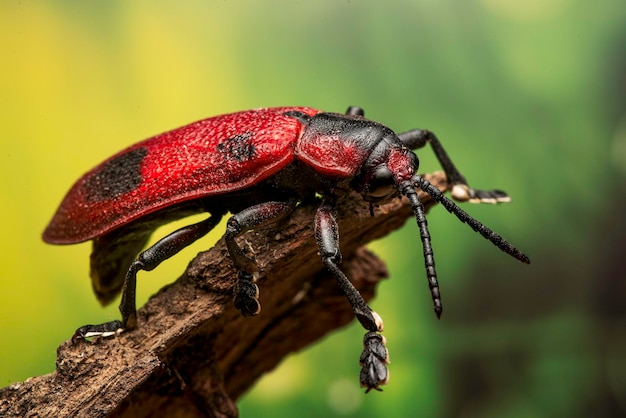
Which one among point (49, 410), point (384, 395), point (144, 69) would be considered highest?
point (144, 69)

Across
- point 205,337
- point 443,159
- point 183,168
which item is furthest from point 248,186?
point 443,159

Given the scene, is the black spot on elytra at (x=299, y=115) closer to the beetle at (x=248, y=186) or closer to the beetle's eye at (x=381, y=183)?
the beetle at (x=248, y=186)

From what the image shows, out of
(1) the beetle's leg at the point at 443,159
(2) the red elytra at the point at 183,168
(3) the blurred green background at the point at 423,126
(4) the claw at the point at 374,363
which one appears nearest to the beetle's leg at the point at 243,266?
(2) the red elytra at the point at 183,168

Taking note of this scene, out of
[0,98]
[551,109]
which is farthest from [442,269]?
[0,98]

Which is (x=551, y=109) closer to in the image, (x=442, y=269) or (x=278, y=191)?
(x=442, y=269)

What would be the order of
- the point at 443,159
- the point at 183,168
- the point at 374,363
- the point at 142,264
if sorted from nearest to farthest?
the point at 374,363 < the point at 142,264 < the point at 183,168 < the point at 443,159

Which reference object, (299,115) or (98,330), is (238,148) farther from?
(98,330)
